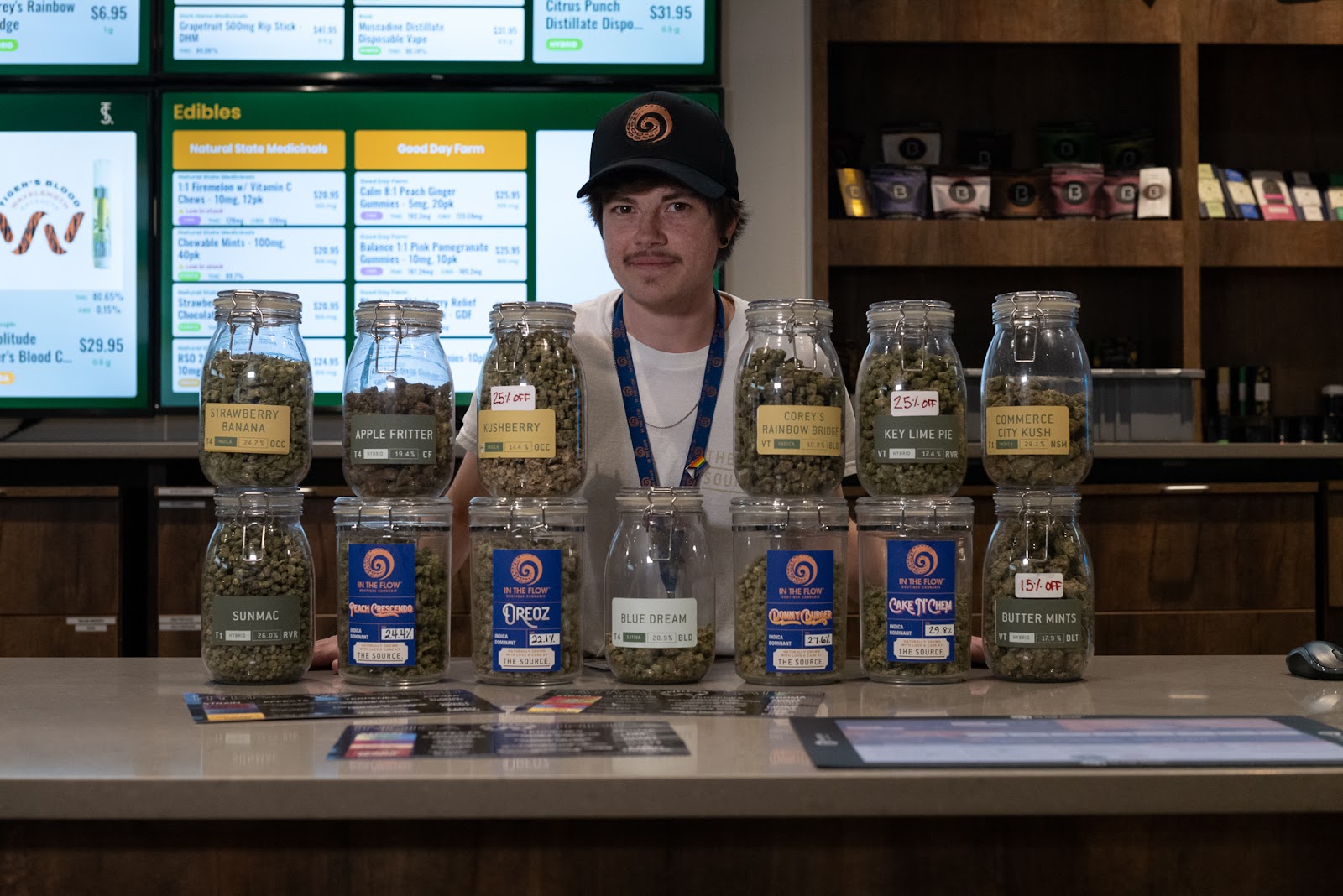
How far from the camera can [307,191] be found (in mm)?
2967

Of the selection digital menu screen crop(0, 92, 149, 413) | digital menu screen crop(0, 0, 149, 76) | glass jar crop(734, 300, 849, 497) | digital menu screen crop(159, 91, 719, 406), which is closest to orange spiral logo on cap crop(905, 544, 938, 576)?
glass jar crop(734, 300, 849, 497)

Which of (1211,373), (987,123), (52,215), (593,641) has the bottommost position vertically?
(593,641)

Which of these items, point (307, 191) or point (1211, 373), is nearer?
point (307, 191)

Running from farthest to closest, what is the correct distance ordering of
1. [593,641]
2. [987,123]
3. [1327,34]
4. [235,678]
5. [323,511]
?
[987,123] < [1327,34] < [323,511] < [593,641] < [235,678]

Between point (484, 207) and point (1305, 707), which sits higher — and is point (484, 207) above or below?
above

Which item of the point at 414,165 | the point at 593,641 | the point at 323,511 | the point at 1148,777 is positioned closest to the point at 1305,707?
the point at 1148,777

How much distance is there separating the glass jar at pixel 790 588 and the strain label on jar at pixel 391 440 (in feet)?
0.99

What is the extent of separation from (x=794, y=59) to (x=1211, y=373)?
1.39m

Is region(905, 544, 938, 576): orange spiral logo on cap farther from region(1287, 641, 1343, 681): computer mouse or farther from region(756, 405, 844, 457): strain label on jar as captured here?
region(1287, 641, 1343, 681): computer mouse

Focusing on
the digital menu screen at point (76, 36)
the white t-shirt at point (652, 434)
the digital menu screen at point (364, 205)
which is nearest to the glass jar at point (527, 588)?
the white t-shirt at point (652, 434)

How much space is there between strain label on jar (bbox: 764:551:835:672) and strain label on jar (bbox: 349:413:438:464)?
0.35 meters

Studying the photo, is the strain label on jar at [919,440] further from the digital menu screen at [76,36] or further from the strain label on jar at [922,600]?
the digital menu screen at [76,36]

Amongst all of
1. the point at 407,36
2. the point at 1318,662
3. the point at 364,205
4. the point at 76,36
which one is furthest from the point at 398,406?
the point at 76,36

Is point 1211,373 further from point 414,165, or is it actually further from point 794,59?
point 414,165
